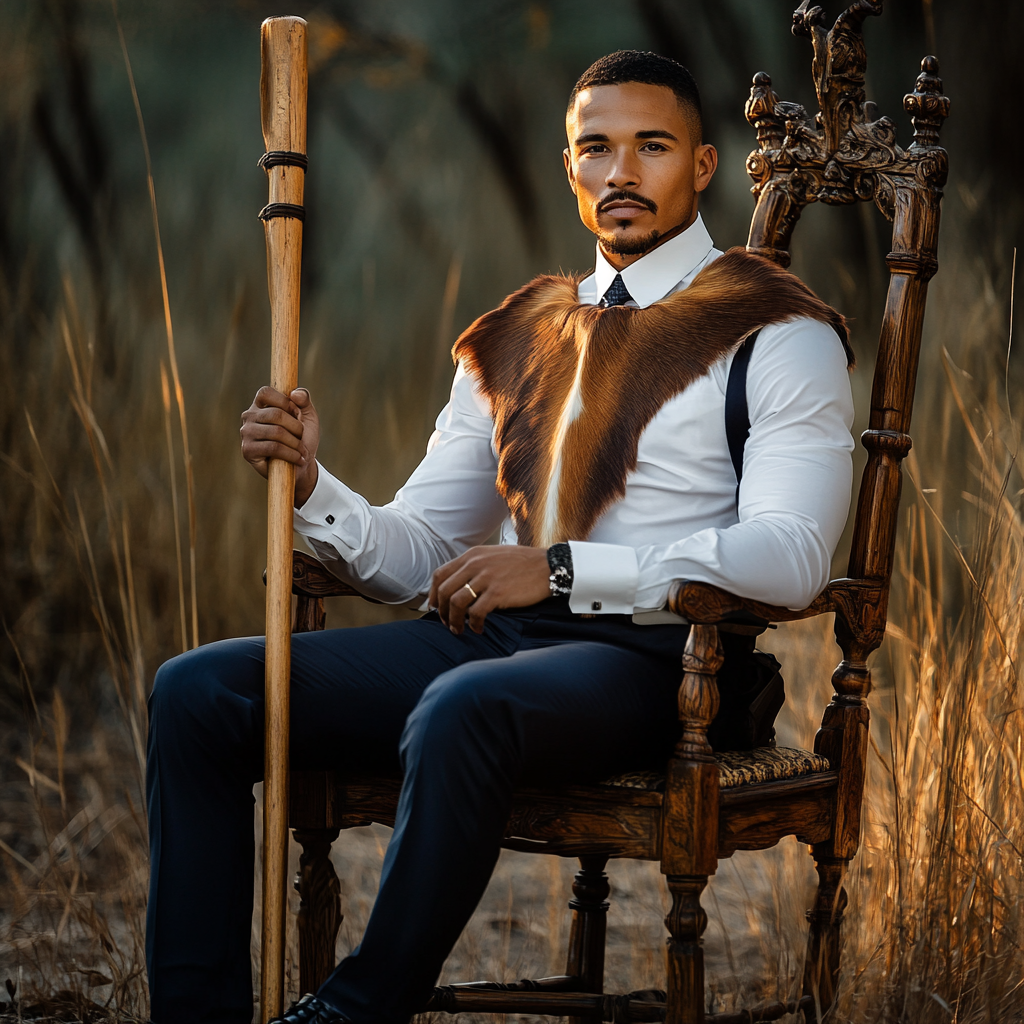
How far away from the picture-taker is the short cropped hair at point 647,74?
2203 mm

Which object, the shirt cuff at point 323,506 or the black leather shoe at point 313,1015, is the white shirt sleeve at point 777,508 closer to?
the shirt cuff at point 323,506

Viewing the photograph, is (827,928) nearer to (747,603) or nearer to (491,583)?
(747,603)

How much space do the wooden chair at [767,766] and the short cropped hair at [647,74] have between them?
0.60 feet

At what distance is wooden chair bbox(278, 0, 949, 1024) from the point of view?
1.77 metres

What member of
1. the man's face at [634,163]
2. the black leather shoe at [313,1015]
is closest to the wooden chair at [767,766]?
the man's face at [634,163]

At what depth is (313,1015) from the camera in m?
1.56

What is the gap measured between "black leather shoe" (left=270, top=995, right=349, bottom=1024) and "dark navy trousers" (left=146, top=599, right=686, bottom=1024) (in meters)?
0.01

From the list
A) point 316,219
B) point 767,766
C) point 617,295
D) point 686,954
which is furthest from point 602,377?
point 316,219

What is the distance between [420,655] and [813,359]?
746 mm

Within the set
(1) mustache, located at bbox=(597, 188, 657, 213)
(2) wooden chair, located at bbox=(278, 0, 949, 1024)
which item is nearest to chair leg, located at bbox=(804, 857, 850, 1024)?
(2) wooden chair, located at bbox=(278, 0, 949, 1024)

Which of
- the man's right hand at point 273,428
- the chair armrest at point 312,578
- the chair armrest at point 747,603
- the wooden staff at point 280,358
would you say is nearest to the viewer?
the chair armrest at point 747,603

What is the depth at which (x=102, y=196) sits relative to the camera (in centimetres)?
421

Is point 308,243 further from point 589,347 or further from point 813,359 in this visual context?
point 813,359

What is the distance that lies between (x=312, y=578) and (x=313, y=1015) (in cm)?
78
